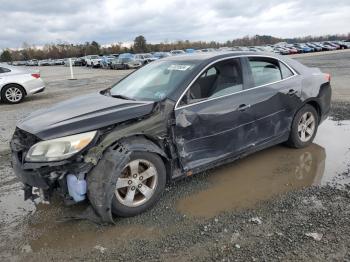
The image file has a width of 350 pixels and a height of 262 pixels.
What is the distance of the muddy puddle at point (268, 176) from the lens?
13.3 ft

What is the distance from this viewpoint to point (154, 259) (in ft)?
10.1

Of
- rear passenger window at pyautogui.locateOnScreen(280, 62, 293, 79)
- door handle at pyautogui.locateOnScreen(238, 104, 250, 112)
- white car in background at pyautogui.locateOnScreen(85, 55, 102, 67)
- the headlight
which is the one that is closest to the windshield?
door handle at pyautogui.locateOnScreen(238, 104, 250, 112)

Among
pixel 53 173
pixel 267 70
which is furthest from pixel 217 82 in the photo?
pixel 53 173

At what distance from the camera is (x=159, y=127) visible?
390cm

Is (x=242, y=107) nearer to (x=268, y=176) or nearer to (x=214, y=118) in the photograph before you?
(x=214, y=118)

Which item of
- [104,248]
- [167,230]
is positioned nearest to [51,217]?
[104,248]

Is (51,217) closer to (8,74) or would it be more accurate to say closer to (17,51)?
(8,74)

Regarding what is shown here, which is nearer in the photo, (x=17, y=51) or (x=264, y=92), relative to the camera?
(x=264, y=92)

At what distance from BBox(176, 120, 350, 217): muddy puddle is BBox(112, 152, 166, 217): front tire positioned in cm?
39

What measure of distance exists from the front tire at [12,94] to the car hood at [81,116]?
346 inches

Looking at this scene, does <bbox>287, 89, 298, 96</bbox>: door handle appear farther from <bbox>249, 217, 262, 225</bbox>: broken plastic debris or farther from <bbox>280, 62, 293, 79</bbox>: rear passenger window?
<bbox>249, 217, 262, 225</bbox>: broken plastic debris

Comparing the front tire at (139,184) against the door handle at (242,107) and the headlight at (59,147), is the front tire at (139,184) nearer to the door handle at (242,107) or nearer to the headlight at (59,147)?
the headlight at (59,147)

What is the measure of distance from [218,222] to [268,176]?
1.42 metres

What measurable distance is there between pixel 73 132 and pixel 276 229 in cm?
220
